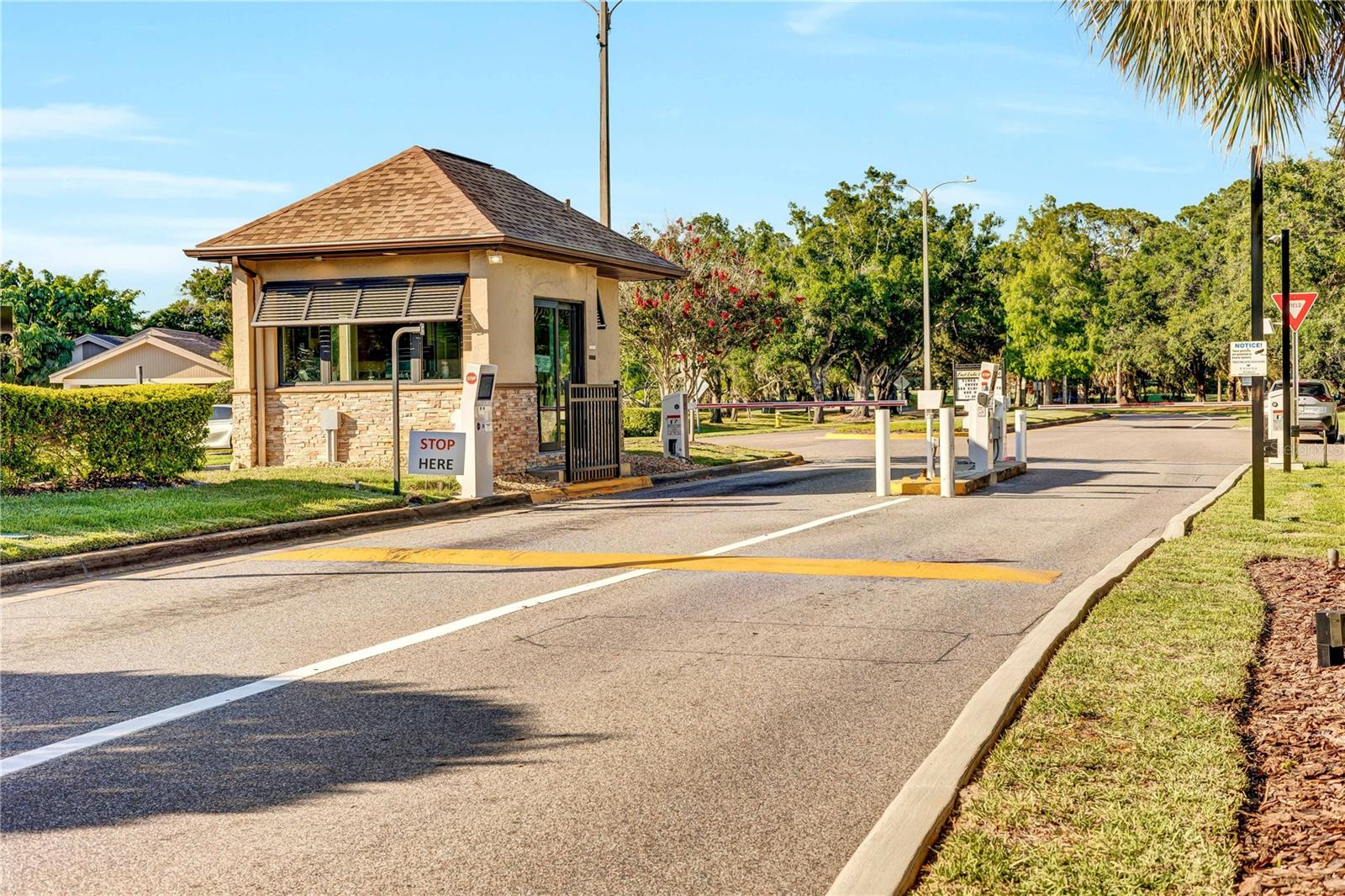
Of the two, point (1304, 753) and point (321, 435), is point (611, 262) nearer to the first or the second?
point (321, 435)

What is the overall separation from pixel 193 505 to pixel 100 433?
245 centimetres

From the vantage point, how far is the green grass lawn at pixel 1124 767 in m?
4.06

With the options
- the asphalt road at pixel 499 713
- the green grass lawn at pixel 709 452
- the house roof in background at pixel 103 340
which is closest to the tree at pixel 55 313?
the house roof in background at pixel 103 340

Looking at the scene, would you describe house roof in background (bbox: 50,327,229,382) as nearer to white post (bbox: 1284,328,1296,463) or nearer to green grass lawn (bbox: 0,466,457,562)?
green grass lawn (bbox: 0,466,457,562)

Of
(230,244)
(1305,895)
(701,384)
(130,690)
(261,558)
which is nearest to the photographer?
(1305,895)

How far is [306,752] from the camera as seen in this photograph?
18.5 ft

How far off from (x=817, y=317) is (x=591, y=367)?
27.0 metres

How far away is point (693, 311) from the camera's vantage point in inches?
1540

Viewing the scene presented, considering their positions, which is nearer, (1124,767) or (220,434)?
(1124,767)

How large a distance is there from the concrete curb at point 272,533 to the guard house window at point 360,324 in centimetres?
325

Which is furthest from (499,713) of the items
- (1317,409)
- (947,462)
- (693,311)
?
(693,311)

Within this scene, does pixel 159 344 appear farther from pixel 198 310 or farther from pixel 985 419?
pixel 985 419

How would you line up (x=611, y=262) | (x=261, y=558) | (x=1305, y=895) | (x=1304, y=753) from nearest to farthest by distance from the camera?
1. (x=1305, y=895)
2. (x=1304, y=753)
3. (x=261, y=558)
4. (x=611, y=262)

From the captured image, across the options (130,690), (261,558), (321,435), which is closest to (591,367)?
(321,435)
